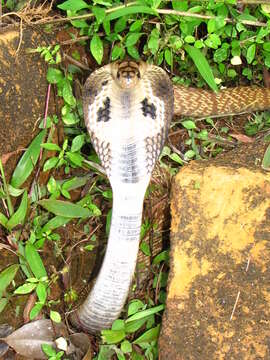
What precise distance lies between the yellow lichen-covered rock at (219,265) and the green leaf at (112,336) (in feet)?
0.62

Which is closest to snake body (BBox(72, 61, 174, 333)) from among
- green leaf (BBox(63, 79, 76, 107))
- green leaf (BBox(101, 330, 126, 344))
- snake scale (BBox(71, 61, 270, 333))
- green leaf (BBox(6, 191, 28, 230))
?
snake scale (BBox(71, 61, 270, 333))

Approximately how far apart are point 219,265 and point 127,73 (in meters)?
0.87

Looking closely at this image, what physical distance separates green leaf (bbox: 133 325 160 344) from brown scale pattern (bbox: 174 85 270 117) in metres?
1.06

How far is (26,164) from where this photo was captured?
7.84ft

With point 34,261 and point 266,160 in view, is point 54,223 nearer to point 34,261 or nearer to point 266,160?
point 34,261

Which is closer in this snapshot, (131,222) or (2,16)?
(131,222)

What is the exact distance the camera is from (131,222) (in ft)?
6.95

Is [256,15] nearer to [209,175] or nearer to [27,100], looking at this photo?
[209,175]

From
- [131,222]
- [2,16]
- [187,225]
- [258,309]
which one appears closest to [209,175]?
[187,225]

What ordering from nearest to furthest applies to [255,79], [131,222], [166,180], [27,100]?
[131,222] → [27,100] → [166,180] → [255,79]

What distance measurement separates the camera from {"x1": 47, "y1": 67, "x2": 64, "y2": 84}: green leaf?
2.45 m

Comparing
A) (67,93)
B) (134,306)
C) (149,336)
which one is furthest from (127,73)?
(149,336)

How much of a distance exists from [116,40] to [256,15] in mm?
679

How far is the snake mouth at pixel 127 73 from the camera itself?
2.03 meters
